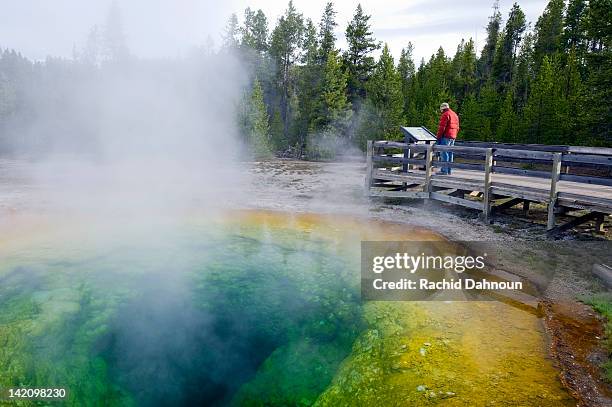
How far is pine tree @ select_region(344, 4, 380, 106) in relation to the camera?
28156 millimetres

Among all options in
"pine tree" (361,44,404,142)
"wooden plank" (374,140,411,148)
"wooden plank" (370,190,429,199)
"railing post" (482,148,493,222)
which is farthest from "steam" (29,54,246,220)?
"pine tree" (361,44,404,142)

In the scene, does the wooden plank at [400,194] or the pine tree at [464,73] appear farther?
the pine tree at [464,73]

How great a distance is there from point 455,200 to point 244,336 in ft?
19.9

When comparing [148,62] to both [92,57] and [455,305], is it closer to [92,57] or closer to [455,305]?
[92,57]

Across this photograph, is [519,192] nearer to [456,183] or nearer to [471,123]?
[456,183]

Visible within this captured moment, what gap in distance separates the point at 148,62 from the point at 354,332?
25.8 m

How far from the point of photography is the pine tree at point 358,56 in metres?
28.2

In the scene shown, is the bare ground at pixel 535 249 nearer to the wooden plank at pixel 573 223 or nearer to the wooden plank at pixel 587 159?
the wooden plank at pixel 573 223

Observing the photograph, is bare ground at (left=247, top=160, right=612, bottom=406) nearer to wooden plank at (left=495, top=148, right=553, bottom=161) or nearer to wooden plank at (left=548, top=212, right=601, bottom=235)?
wooden plank at (left=548, top=212, right=601, bottom=235)

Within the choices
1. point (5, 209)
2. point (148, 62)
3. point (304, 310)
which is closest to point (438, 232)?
point (304, 310)

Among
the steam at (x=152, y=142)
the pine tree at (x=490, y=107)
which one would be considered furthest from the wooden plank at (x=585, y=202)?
the pine tree at (x=490, y=107)

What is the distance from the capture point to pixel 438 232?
8.02m

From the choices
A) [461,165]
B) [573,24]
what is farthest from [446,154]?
[573,24]

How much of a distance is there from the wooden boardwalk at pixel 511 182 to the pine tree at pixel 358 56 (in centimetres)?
1826
